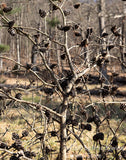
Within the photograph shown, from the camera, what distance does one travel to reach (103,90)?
4.91 feet

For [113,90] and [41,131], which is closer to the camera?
[113,90]

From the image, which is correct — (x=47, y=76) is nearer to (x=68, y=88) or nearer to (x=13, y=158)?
(x=68, y=88)

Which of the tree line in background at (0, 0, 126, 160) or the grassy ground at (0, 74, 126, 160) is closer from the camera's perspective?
the tree line in background at (0, 0, 126, 160)

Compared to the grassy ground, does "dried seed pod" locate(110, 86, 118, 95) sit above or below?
above

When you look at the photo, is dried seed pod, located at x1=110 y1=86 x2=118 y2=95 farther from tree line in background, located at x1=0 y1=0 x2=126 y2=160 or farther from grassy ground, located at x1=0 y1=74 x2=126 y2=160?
grassy ground, located at x1=0 y1=74 x2=126 y2=160

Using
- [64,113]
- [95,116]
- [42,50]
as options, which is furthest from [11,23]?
[95,116]

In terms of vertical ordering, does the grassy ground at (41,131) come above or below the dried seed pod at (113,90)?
below

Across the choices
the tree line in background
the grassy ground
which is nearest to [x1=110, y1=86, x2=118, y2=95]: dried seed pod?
the tree line in background

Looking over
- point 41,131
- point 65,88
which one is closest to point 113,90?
point 65,88

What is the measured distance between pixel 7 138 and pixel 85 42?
3110 millimetres

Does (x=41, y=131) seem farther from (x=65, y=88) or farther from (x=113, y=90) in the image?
(x=113, y=90)

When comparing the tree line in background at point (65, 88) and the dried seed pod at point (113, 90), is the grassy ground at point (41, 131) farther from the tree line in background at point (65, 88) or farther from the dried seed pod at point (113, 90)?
Answer: the dried seed pod at point (113, 90)

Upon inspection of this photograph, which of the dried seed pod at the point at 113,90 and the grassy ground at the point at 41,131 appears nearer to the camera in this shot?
the dried seed pod at the point at 113,90

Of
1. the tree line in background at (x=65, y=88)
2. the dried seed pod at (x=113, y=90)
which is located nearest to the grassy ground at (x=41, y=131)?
the tree line in background at (x=65, y=88)
